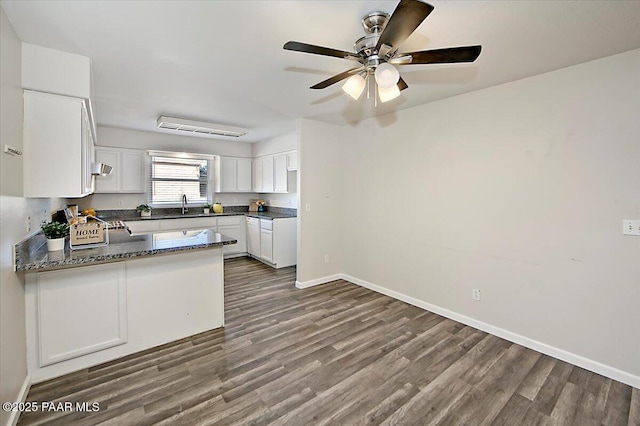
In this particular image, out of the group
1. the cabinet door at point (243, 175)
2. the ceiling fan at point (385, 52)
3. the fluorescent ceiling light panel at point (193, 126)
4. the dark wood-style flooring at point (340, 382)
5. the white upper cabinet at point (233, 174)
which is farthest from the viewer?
the cabinet door at point (243, 175)

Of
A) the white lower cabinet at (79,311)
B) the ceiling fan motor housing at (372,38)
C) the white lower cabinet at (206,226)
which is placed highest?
the ceiling fan motor housing at (372,38)

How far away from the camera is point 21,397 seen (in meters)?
1.88

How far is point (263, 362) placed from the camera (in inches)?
93.7

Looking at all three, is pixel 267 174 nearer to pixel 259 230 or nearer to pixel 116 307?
pixel 259 230

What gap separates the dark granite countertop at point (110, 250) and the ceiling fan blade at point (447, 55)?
7.48 ft

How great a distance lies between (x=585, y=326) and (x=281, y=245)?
4023 mm

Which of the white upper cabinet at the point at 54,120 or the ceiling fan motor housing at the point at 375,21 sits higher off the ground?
the ceiling fan motor housing at the point at 375,21

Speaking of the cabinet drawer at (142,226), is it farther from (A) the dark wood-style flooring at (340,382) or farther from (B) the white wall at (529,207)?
(B) the white wall at (529,207)

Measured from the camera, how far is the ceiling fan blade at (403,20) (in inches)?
49.1

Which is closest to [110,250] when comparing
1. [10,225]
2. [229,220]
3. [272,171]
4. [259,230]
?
[10,225]

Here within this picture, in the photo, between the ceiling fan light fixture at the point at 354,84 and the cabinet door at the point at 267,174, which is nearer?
the ceiling fan light fixture at the point at 354,84

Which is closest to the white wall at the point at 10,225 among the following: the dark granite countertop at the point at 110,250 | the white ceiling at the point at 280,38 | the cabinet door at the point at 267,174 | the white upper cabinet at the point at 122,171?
the dark granite countertop at the point at 110,250

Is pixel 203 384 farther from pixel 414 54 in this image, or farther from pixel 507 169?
pixel 507 169

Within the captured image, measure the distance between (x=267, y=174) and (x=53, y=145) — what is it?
3870mm
